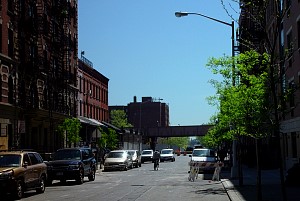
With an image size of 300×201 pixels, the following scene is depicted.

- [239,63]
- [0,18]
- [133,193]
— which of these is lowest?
[133,193]

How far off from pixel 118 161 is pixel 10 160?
73.0ft

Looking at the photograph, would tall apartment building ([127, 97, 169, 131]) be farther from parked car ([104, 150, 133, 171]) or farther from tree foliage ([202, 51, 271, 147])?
tree foliage ([202, 51, 271, 147])

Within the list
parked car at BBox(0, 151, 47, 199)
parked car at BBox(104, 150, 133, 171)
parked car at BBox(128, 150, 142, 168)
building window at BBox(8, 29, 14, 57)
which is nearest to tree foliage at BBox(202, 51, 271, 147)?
parked car at BBox(0, 151, 47, 199)

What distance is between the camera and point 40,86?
133 ft

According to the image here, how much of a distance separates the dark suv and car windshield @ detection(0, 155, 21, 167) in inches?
241

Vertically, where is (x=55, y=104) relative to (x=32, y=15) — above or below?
below

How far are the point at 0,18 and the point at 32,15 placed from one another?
7091mm

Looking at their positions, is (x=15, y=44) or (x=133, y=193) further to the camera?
(x=15, y=44)

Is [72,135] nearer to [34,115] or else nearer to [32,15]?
[34,115]

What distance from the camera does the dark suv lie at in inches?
993

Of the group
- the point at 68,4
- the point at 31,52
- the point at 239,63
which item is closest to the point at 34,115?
the point at 31,52

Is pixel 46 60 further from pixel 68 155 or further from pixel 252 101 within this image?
pixel 252 101

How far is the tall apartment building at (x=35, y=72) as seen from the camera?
33.8 metres

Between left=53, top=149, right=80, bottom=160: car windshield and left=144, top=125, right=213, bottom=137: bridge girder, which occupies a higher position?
left=144, top=125, right=213, bottom=137: bridge girder
